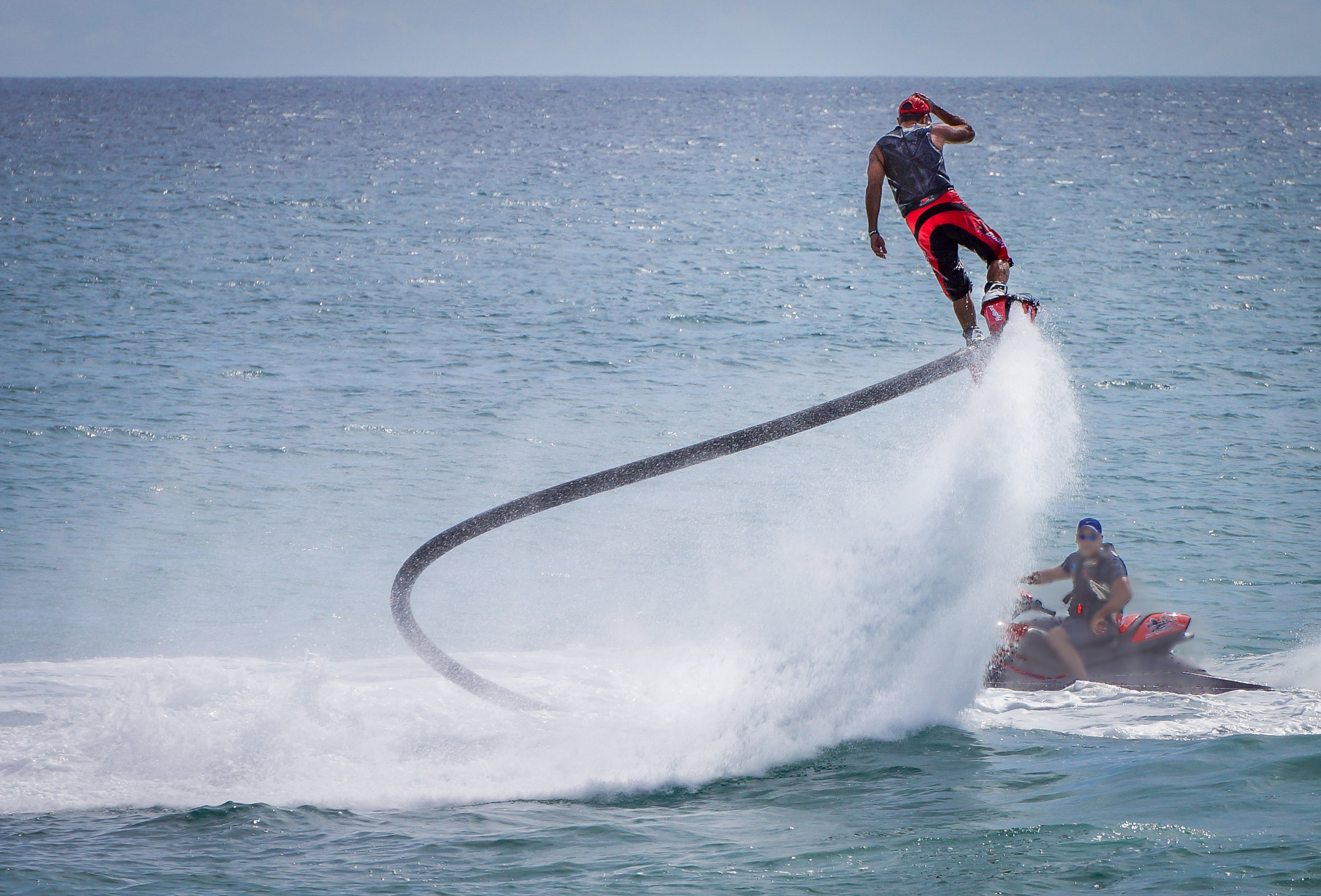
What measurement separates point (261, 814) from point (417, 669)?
3.91 metres

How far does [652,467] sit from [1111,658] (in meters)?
5.07

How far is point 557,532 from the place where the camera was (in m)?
17.6

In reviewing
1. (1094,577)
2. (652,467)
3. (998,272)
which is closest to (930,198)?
Result: (998,272)

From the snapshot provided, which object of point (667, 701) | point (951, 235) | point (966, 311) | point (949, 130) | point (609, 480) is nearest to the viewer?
point (951, 235)

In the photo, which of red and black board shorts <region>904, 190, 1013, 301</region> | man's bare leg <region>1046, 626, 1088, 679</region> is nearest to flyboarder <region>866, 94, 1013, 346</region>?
red and black board shorts <region>904, 190, 1013, 301</region>

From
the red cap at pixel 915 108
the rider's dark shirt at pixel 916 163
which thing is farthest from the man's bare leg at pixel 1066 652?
the red cap at pixel 915 108

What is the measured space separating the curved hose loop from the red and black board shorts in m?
0.60

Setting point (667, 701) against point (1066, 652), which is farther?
point (1066, 652)

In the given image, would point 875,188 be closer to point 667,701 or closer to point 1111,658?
point 667,701

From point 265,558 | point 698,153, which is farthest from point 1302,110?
point 265,558

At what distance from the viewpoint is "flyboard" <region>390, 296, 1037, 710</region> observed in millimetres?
8859

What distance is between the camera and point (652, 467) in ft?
31.0

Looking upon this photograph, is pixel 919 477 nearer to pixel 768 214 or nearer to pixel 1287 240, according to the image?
pixel 1287 240

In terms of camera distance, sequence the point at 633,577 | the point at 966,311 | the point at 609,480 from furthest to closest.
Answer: the point at 633,577 < the point at 609,480 < the point at 966,311
